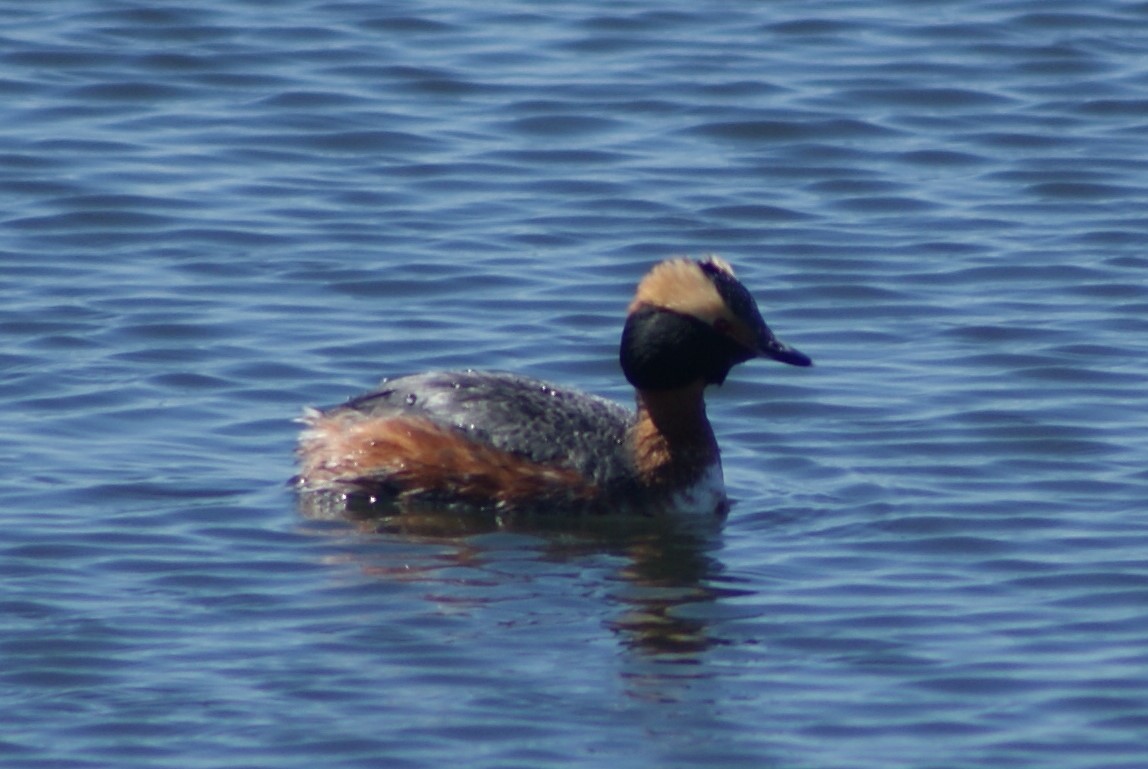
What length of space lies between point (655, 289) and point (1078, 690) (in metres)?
3.24

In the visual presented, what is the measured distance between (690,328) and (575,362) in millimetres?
2064

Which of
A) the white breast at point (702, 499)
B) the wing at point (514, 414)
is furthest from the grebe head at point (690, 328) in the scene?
the white breast at point (702, 499)

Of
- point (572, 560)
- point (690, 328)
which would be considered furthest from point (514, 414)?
point (572, 560)

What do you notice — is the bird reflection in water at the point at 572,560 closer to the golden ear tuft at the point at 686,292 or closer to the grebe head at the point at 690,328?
the grebe head at the point at 690,328

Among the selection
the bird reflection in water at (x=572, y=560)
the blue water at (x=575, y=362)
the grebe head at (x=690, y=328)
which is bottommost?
the bird reflection in water at (x=572, y=560)

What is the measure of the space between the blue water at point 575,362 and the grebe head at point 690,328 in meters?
0.67

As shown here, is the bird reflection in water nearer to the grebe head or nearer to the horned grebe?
the horned grebe

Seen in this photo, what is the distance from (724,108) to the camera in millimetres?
18984

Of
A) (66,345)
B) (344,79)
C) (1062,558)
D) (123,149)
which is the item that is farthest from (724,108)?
(1062,558)

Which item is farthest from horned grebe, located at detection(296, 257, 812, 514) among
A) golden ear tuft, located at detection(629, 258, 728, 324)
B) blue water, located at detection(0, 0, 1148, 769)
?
blue water, located at detection(0, 0, 1148, 769)

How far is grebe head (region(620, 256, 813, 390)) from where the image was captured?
12133 mm

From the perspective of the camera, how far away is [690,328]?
1219 centimetres

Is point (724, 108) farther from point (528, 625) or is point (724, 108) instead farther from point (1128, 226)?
point (528, 625)

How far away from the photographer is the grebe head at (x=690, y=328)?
12133mm
